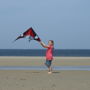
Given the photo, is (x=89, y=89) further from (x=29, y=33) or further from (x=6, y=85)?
(x=29, y=33)

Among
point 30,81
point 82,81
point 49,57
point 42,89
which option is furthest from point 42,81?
point 49,57

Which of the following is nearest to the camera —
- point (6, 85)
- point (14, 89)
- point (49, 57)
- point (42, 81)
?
point (14, 89)

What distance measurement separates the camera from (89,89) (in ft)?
43.3

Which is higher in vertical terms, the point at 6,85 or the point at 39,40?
the point at 39,40

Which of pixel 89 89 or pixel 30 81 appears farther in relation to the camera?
pixel 30 81

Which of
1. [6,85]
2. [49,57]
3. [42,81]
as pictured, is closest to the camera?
[6,85]

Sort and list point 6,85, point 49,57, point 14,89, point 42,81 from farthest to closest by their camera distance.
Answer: point 49,57 < point 42,81 < point 6,85 < point 14,89

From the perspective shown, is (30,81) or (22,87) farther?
(30,81)

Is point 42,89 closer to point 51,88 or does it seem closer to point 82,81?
point 51,88

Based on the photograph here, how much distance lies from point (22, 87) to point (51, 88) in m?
0.95

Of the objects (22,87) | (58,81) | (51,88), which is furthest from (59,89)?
(58,81)

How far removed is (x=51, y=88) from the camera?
13.4 metres

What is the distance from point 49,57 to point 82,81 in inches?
163

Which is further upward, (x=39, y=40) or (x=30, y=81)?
(x=39, y=40)
